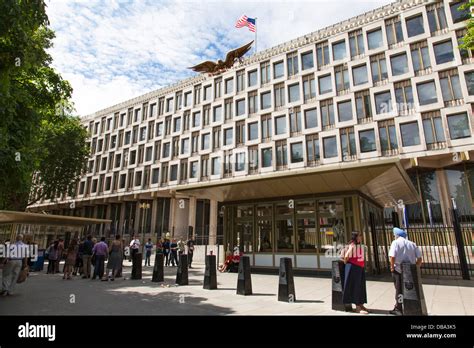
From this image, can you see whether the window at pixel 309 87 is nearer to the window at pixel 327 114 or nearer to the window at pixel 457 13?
the window at pixel 327 114

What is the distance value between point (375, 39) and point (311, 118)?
36.0 ft

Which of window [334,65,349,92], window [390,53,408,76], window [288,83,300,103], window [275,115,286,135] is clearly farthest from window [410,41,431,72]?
window [275,115,286,135]

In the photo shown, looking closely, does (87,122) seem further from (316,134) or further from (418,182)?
(418,182)

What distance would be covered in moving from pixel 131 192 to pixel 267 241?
115 feet

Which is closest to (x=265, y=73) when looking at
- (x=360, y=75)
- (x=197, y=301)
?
(x=360, y=75)

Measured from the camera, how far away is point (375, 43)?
1251 inches

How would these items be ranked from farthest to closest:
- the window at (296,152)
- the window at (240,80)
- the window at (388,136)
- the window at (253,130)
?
the window at (240,80), the window at (253,130), the window at (296,152), the window at (388,136)

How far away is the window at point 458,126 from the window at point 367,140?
6.54 metres

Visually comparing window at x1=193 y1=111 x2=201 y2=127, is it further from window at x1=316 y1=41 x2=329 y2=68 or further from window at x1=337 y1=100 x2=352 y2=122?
window at x1=337 y1=100 x2=352 y2=122

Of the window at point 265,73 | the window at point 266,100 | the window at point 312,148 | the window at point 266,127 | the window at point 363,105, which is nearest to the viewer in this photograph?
the window at point 363,105

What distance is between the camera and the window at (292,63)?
119 feet

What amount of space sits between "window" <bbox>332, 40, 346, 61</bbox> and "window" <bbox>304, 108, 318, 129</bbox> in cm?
677

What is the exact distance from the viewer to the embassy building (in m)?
13.9

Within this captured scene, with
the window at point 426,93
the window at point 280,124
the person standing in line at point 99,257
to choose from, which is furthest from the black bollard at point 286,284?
the window at point 280,124
